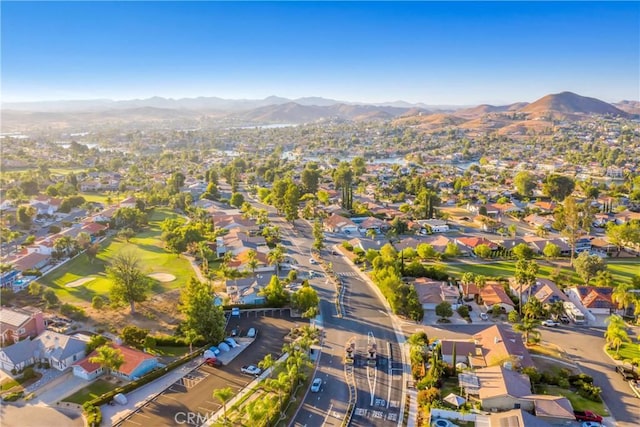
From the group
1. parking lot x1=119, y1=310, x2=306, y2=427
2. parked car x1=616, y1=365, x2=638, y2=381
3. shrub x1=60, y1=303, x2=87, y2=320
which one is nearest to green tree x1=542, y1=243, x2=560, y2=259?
parked car x1=616, y1=365, x2=638, y2=381

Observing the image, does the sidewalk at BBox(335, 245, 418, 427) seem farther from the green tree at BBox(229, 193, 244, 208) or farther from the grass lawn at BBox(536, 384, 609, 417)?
the green tree at BBox(229, 193, 244, 208)

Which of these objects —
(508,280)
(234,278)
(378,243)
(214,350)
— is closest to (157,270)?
(234,278)

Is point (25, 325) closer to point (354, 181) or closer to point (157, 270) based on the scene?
point (157, 270)

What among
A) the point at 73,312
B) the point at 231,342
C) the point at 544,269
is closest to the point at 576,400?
the point at 231,342

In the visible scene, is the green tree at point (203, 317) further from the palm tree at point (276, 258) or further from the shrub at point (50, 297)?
the shrub at point (50, 297)

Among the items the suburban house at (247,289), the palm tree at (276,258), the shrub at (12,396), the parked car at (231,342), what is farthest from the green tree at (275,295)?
the shrub at (12,396)

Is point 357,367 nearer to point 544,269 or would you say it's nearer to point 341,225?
point 544,269
